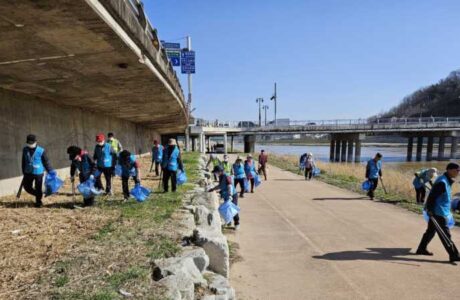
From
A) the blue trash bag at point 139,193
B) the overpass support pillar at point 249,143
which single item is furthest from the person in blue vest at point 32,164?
the overpass support pillar at point 249,143

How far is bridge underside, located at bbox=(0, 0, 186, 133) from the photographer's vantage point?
5492mm

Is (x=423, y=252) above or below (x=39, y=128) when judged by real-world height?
below

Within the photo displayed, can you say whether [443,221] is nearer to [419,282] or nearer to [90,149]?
[419,282]

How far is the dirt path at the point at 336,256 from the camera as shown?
19.1 ft

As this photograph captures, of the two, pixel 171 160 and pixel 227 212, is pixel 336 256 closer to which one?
pixel 227 212

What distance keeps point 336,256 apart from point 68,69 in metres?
7.31

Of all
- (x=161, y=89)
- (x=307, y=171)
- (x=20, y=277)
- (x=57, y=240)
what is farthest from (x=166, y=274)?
(x=307, y=171)

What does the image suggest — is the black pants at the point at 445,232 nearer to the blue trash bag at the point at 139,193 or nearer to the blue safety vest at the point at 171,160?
the blue trash bag at the point at 139,193

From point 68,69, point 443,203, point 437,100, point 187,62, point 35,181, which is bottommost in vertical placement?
point 443,203

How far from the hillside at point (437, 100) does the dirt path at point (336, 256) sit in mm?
125275

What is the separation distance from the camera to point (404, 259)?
7.20m

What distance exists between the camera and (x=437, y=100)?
137m

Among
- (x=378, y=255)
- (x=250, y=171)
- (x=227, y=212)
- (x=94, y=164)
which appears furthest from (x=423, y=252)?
(x=250, y=171)

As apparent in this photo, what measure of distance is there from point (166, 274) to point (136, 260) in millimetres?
743
